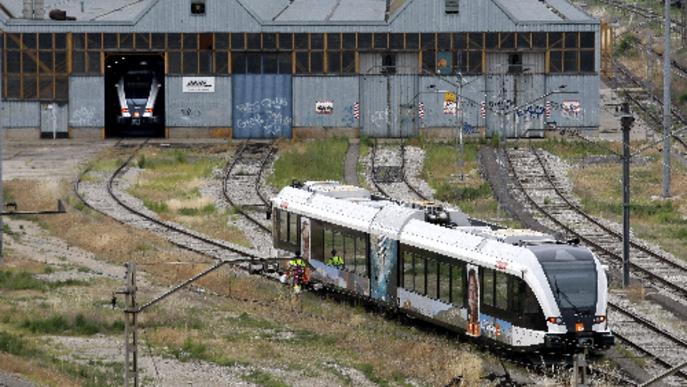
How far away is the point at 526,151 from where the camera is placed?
79500mm

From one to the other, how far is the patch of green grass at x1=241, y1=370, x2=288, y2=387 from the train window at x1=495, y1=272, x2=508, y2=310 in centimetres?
457

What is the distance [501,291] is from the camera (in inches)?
1281

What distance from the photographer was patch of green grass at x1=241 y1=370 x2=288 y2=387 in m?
31.4

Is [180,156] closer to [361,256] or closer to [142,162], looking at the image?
[142,162]

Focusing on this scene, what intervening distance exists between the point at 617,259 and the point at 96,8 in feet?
169

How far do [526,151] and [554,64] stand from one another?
6959mm

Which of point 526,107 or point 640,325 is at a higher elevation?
point 526,107

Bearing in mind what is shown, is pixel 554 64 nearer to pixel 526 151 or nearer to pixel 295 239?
pixel 526 151

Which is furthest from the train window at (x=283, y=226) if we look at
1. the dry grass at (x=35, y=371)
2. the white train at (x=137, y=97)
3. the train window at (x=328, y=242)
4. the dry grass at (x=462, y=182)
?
the white train at (x=137, y=97)

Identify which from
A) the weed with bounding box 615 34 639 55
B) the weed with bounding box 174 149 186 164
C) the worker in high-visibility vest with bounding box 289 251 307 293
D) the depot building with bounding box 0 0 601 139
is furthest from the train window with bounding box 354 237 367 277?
the weed with bounding box 615 34 639 55

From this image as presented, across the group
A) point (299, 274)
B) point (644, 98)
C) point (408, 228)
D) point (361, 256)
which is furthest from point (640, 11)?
point (408, 228)

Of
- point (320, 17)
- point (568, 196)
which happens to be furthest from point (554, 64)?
point (568, 196)

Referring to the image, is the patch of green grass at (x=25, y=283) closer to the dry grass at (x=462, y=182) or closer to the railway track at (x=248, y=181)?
the railway track at (x=248, y=181)

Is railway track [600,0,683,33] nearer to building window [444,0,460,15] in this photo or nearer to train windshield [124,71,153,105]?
building window [444,0,460,15]
